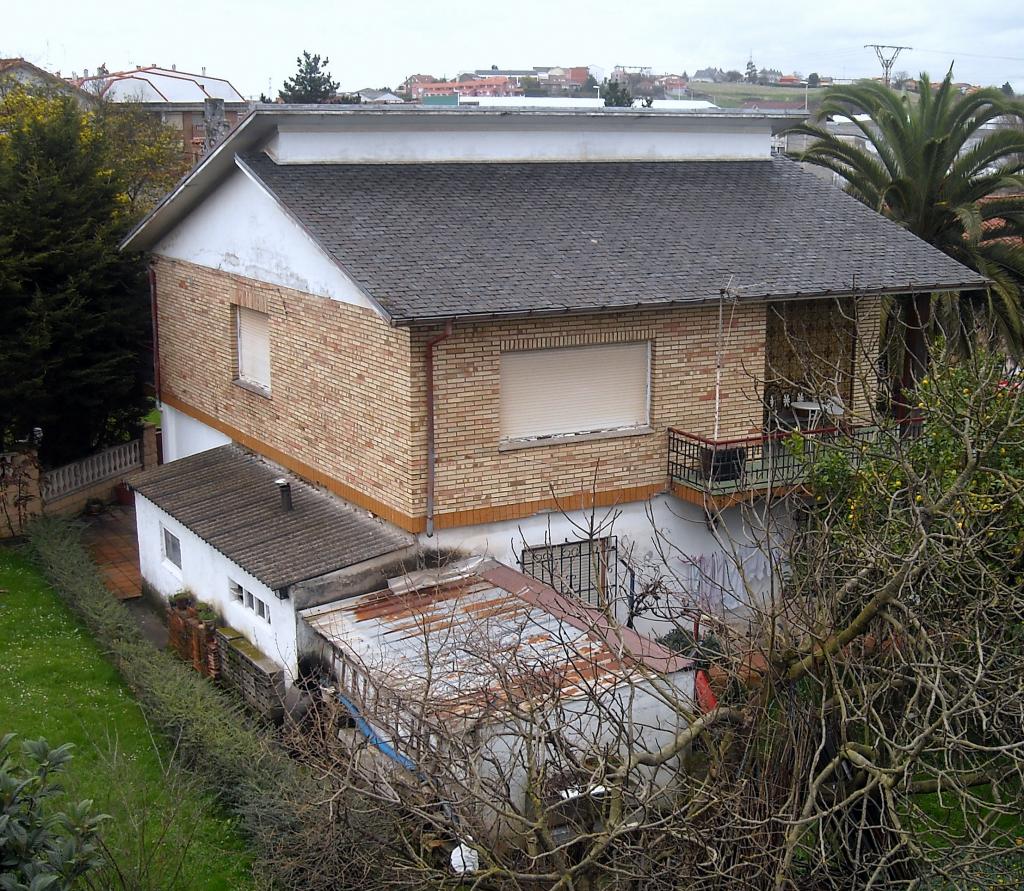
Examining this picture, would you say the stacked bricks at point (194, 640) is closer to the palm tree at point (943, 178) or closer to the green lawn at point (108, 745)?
the green lawn at point (108, 745)

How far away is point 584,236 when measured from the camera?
16.9 metres

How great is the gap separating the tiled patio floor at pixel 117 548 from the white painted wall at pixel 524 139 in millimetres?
7538

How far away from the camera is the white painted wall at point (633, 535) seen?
50.6 ft

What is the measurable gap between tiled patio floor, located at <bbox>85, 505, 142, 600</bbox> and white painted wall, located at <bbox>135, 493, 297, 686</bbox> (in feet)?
2.46

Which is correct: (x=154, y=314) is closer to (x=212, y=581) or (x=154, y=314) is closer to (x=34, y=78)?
(x=212, y=581)

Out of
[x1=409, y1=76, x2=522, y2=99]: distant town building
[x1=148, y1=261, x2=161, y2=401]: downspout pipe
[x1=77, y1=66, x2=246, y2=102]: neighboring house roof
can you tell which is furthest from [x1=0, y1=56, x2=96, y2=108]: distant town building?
[x1=409, y1=76, x2=522, y2=99]: distant town building

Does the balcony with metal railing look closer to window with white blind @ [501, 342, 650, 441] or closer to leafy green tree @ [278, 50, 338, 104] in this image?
window with white blind @ [501, 342, 650, 441]

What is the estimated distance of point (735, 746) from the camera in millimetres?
10070

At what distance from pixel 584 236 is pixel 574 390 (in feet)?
7.95

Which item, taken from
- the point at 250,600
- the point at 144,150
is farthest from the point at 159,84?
the point at 250,600

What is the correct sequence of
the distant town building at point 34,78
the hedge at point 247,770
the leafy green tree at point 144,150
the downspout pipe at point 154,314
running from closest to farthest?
the hedge at point 247,770, the downspout pipe at point 154,314, the leafy green tree at point 144,150, the distant town building at point 34,78

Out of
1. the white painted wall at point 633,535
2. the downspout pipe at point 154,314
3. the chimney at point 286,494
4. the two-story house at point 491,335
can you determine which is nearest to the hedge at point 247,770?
the two-story house at point 491,335

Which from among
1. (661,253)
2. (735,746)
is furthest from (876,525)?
(661,253)

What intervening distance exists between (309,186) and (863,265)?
781 centimetres
